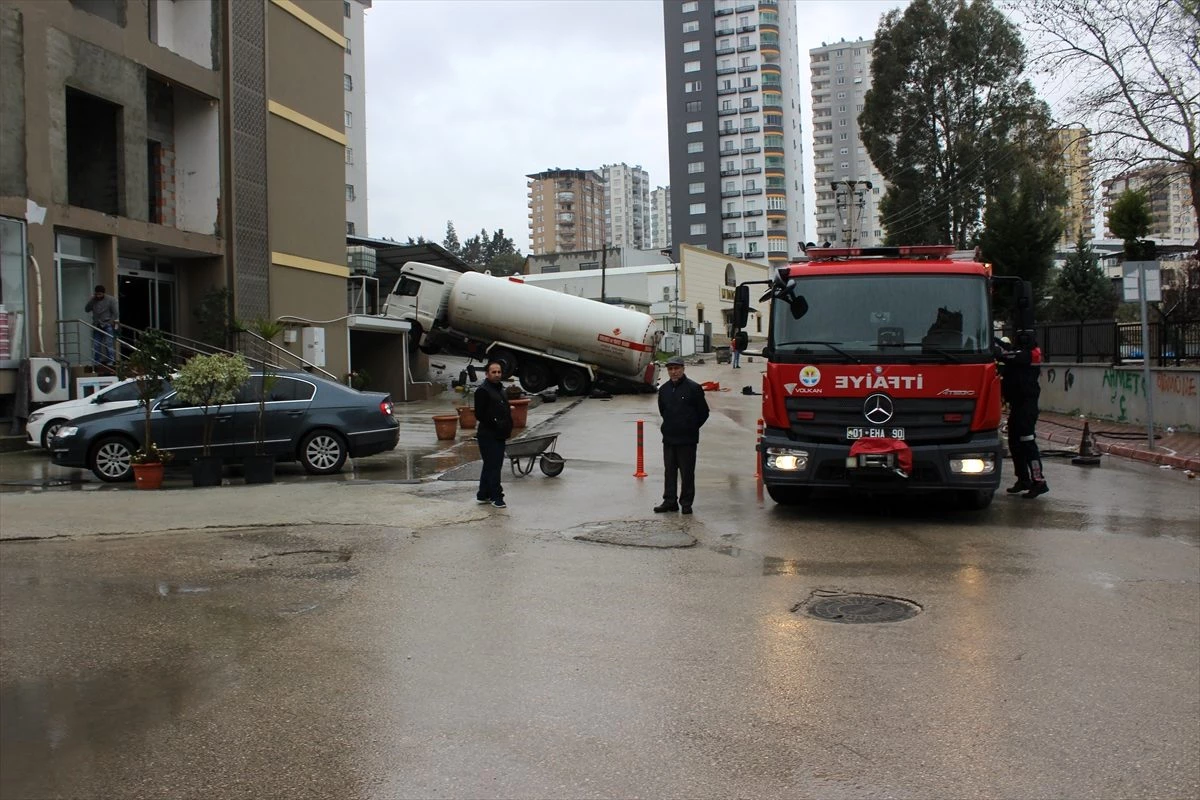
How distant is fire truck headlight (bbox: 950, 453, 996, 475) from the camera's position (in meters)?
10.0

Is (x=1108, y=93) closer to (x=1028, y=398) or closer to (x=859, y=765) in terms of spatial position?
(x=1028, y=398)

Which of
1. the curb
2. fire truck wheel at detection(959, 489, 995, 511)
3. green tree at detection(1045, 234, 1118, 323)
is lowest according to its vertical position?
fire truck wheel at detection(959, 489, 995, 511)

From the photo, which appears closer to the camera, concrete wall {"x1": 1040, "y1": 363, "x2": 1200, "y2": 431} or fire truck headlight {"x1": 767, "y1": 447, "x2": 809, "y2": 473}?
fire truck headlight {"x1": 767, "y1": 447, "x2": 809, "y2": 473}

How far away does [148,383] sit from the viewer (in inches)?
541

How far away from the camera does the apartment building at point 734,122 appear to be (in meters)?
110

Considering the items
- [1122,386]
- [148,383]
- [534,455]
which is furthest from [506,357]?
[148,383]

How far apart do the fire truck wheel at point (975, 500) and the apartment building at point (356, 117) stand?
56325mm

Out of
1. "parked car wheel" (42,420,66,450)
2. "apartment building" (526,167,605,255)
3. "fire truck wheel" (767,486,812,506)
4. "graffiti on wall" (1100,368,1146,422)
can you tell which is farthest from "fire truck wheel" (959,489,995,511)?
"apartment building" (526,167,605,255)

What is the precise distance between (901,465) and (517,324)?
24079 millimetres

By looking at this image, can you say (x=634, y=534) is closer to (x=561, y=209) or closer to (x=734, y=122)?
(x=734, y=122)

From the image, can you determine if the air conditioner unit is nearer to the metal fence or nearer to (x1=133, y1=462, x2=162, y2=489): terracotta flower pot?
(x1=133, y1=462, x2=162, y2=489): terracotta flower pot

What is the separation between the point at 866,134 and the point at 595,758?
5025cm

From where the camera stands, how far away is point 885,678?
5.50 m

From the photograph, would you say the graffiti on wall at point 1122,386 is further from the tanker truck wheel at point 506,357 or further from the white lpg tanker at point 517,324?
the tanker truck wheel at point 506,357
